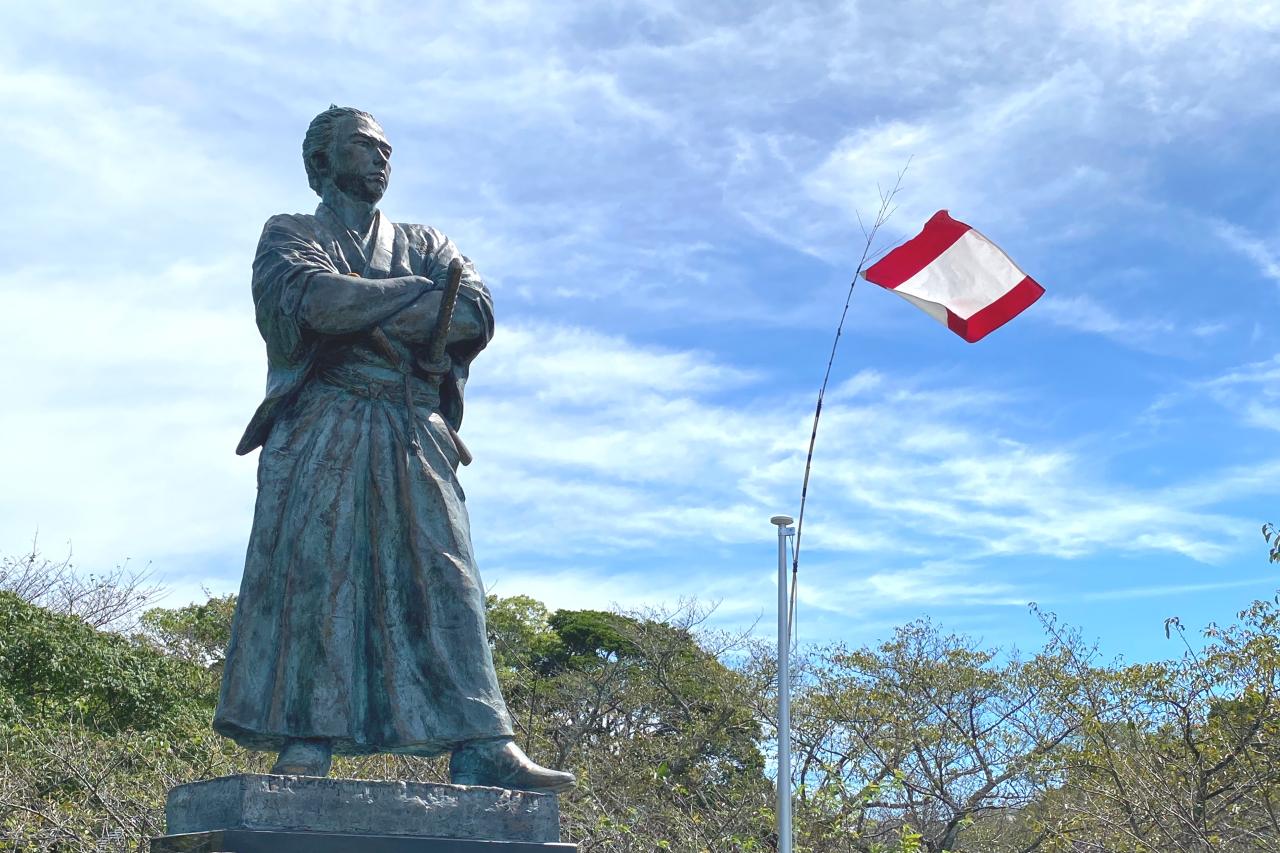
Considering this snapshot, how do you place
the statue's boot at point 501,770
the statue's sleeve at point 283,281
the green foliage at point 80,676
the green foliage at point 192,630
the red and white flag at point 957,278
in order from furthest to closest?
the green foliage at point 192,630 < the green foliage at point 80,676 < the red and white flag at point 957,278 < the statue's sleeve at point 283,281 < the statue's boot at point 501,770

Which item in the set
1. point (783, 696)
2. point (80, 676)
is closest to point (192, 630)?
point (80, 676)

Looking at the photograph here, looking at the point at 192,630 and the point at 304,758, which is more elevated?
the point at 192,630

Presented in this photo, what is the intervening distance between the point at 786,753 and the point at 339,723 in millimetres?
7441

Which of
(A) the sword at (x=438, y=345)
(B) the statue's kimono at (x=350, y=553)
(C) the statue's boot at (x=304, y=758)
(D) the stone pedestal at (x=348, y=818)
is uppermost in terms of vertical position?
(A) the sword at (x=438, y=345)

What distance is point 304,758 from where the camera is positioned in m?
4.94

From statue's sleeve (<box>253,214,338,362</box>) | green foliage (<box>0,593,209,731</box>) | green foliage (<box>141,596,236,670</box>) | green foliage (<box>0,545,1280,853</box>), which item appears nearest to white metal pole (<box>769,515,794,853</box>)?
green foliage (<box>0,545,1280,853</box>)

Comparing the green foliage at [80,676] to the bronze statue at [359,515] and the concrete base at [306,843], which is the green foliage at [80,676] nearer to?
the bronze statue at [359,515]

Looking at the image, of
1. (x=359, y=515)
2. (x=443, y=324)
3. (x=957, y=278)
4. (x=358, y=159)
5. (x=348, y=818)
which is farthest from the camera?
(x=957, y=278)

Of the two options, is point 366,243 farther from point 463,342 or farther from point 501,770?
point 501,770

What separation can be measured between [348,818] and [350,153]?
257 cm

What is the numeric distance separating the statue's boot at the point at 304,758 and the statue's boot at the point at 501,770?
44 cm

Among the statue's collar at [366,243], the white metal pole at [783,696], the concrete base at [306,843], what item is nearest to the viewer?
the concrete base at [306,843]

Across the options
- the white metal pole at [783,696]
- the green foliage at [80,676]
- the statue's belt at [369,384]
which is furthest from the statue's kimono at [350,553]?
the green foliage at [80,676]

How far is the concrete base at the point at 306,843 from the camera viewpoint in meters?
4.35
